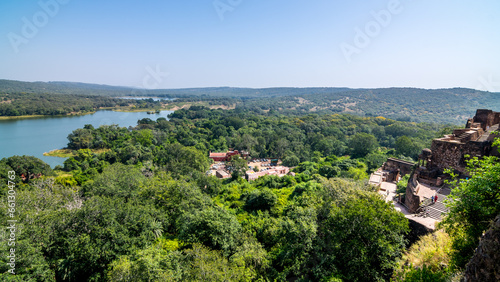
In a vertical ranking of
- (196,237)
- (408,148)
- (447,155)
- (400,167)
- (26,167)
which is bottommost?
→ (408,148)

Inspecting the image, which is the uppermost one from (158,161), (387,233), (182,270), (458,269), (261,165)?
(458,269)

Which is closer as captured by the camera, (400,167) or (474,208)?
(474,208)

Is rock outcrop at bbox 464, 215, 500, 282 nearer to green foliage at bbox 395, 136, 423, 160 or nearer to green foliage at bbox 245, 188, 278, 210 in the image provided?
green foliage at bbox 245, 188, 278, 210

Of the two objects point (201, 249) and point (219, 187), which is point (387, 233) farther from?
point (219, 187)

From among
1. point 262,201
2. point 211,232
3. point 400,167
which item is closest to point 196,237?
point 211,232

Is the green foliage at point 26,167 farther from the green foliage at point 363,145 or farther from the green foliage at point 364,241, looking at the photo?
the green foliage at point 363,145

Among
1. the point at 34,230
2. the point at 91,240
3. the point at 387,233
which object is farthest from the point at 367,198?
the point at 34,230

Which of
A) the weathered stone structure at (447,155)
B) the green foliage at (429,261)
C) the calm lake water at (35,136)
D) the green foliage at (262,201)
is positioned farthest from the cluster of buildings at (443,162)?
the calm lake water at (35,136)

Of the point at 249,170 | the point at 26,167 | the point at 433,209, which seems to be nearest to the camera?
the point at 433,209

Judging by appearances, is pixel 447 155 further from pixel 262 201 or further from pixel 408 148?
pixel 408 148

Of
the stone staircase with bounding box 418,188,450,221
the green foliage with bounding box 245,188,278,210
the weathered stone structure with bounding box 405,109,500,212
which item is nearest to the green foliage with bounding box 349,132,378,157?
the weathered stone structure with bounding box 405,109,500,212

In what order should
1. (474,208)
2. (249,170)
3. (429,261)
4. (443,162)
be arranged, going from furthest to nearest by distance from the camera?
(249,170) < (443,162) < (429,261) < (474,208)
